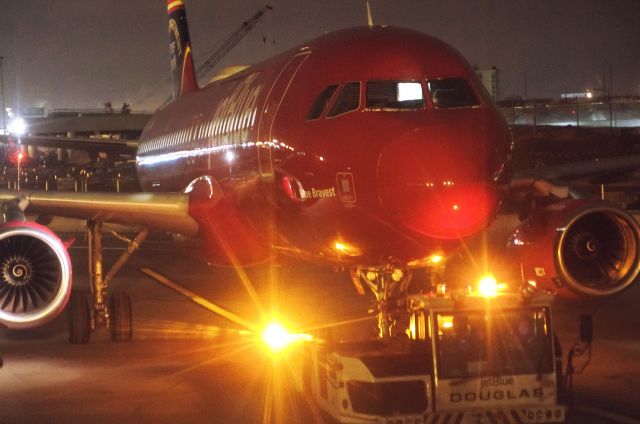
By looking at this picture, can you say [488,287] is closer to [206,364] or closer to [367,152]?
[367,152]

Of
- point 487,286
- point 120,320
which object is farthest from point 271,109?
point 120,320

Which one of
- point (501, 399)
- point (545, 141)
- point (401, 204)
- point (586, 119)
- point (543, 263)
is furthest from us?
point (586, 119)

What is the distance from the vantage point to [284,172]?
1252 centimetres

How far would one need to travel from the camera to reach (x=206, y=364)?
14.2m

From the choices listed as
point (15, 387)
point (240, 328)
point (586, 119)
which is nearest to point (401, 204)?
point (15, 387)

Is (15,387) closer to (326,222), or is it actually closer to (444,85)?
(326,222)

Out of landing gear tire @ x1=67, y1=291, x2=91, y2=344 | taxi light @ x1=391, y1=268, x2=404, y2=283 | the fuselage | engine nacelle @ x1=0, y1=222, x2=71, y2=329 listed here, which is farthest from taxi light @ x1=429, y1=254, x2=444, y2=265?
landing gear tire @ x1=67, y1=291, x2=91, y2=344

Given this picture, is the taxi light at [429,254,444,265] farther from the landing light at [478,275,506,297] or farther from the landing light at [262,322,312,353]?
the landing light at [262,322,312,353]

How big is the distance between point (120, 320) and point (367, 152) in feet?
22.7

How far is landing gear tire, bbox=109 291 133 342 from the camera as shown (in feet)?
53.6

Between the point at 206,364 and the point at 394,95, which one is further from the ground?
the point at 394,95

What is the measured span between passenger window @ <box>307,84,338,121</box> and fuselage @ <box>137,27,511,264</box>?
2 cm

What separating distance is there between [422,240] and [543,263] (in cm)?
420

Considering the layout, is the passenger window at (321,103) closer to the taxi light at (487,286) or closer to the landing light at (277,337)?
the taxi light at (487,286)
